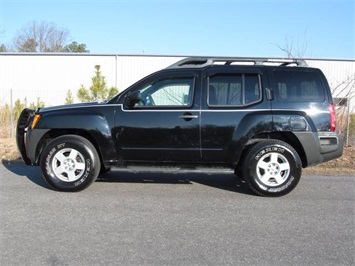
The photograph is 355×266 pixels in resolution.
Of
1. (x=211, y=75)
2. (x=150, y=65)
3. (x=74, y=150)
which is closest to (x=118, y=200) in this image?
(x=74, y=150)

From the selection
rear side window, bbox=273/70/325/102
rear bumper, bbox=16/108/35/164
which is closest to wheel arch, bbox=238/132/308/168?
rear side window, bbox=273/70/325/102

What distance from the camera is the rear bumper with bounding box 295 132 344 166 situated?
6121mm

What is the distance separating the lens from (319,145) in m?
6.17

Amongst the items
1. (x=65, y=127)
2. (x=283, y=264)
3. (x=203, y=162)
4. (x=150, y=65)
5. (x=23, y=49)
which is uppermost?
(x=23, y=49)

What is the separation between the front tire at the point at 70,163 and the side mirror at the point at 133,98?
0.89m

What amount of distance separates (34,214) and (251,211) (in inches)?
112

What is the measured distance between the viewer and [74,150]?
6242 millimetres

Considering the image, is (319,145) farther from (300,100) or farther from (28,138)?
(28,138)

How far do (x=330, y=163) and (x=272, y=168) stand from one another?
155 inches

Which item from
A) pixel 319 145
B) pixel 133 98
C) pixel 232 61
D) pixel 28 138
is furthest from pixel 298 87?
pixel 28 138

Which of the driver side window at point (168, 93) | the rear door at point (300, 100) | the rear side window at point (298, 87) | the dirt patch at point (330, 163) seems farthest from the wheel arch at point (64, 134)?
the dirt patch at point (330, 163)

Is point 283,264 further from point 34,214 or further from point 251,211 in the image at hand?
point 34,214

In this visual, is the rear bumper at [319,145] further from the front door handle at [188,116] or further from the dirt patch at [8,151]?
the dirt patch at [8,151]

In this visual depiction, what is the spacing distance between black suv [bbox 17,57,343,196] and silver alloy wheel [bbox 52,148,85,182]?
16 millimetres
